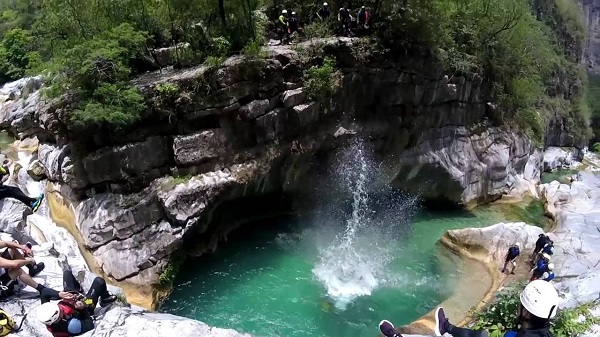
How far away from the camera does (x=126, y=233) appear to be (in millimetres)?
12891

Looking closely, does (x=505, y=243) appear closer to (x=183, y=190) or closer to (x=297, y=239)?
(x=297, y=239)

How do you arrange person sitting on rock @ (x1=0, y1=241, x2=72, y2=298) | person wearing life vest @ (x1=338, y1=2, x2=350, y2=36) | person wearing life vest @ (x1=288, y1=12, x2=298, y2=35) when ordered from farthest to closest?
person wearing life vest @ (x1=338, y1=2, x2=350, y2=36)
person wearing life vest @ (x1=288, y1=12, x2=298, y2=35)
person sitting on rock @ (x1=0, y1=241, x2=72, y2=298)

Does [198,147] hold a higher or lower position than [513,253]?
higher

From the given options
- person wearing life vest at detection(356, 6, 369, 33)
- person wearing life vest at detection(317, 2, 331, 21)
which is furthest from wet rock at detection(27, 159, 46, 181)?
person wearing life vest at detection(356, 6, 369, 33)

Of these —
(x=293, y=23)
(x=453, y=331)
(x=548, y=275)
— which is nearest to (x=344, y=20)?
(x=293, y=23)

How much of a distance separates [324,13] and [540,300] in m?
15.8

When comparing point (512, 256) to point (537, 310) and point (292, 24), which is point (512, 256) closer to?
point (537, 310)

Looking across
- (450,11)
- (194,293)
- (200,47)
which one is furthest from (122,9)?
(450,11)

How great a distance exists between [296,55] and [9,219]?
34.0 ft

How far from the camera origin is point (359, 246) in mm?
15758

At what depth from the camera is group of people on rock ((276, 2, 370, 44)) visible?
1727cm

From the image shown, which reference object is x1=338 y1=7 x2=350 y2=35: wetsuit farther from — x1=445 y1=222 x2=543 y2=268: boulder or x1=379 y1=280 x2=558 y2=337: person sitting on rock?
x1=379 y1=280 x2=558 y2=337: person sitting on rock

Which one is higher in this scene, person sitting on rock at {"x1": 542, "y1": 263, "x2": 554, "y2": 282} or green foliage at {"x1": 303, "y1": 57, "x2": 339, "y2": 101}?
green foliage at {"x1": 303, "y1": 57, "x2": 339, "y2": 101}

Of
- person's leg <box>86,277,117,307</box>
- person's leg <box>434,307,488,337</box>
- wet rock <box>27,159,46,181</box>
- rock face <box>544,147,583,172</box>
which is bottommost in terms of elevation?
rock face <box>544,147,583,172</box>
